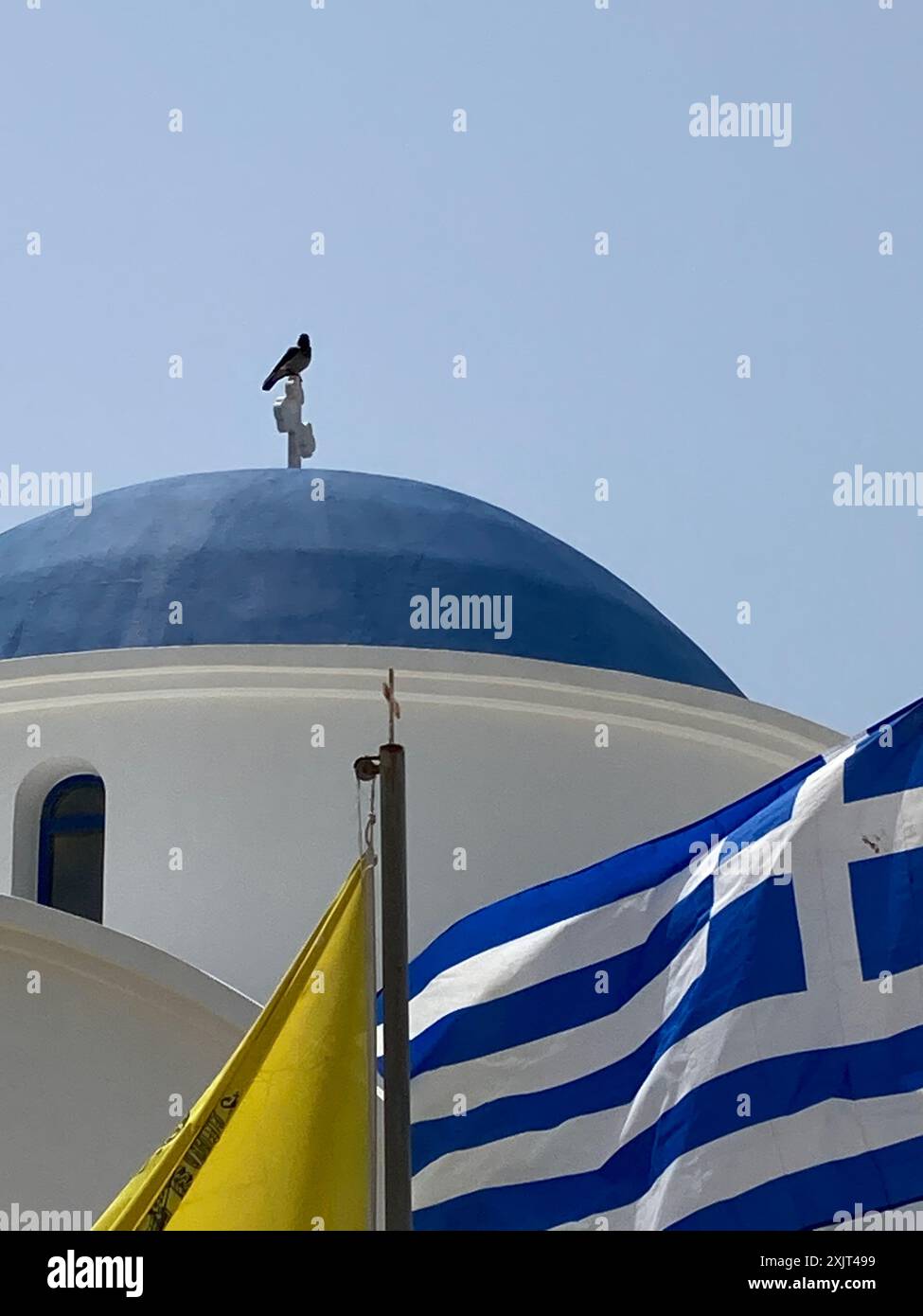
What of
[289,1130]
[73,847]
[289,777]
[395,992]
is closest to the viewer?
[395,992]

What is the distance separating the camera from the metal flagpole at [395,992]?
20.1 feet

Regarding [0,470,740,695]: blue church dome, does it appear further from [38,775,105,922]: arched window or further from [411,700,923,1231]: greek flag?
[411,700,923,1231]: greek flag

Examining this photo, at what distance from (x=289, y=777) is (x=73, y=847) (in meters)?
1.15

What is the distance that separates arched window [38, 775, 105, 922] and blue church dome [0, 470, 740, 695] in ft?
2.49

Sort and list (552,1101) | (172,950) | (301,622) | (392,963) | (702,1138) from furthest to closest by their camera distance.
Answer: (301,622), (172,950), (552,1101), (702,1138), (392,963)

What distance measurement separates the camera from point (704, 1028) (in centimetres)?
730

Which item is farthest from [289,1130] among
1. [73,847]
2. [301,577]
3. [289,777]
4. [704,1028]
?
[301,577]

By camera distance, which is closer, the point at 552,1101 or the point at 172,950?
the point at 552,1101

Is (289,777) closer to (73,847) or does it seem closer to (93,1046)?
(73,847)

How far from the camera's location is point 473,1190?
7.80 m

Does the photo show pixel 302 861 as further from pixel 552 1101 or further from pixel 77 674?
pixel 552 1101

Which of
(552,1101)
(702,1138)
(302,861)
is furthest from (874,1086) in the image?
(302,861)

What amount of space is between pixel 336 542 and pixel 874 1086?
6.48 metres

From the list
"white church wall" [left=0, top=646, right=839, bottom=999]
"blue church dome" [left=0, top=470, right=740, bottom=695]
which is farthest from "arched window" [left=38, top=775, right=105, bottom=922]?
"blue church dome" [left=0, top=470, right=740, bottom=695]
